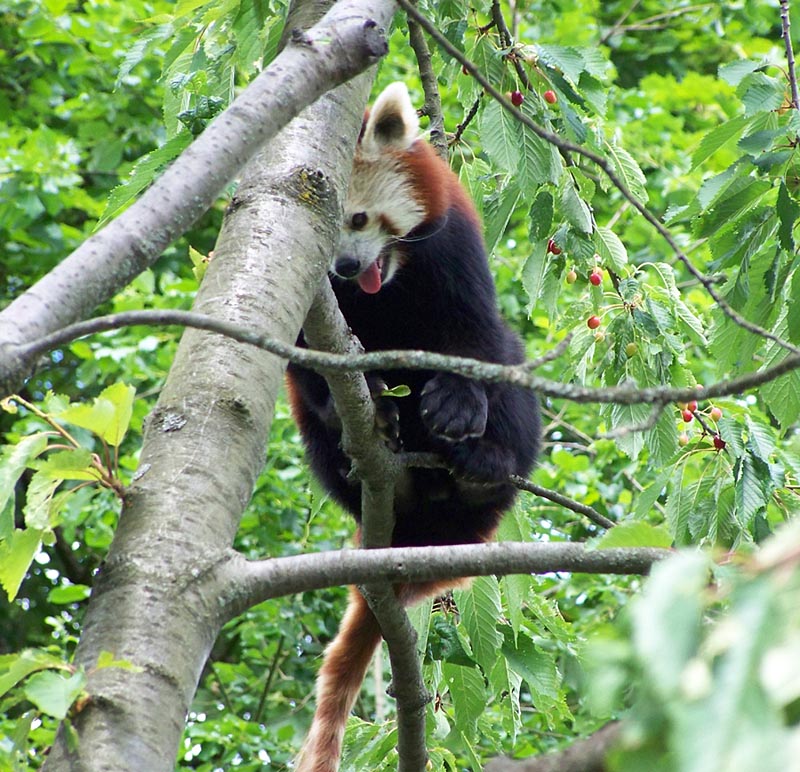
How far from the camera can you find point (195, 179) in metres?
1.61

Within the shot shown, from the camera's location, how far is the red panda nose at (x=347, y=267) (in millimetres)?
3529

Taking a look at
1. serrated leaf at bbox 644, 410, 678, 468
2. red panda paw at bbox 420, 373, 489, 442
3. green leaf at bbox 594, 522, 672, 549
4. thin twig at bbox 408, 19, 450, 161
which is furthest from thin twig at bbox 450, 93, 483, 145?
green leaf at bbox 594, 522, 672, 549

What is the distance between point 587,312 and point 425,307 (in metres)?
0.57

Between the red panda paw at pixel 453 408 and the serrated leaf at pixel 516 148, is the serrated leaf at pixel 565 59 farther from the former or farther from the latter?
the red panda paw at pixel 453 408

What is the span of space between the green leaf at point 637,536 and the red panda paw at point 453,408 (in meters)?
1.59

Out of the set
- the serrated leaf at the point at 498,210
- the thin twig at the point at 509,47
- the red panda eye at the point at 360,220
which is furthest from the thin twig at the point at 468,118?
the red panda eye at the point at 360,220

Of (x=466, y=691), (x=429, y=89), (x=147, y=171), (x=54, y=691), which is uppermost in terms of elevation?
(x=429, y=89)

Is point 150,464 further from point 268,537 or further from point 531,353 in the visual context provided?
point 531,353

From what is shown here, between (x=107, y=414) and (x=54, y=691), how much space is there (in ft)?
1.71

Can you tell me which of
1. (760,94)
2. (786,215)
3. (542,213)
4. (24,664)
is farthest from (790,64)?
(24,664)

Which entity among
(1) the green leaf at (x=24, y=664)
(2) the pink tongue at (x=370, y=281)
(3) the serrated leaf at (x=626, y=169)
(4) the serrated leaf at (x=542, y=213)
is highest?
(3) the serrated leaf at (x=626, y=169)

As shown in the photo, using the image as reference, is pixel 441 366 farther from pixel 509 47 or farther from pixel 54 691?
pixel 509 47

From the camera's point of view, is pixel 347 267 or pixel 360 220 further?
pixel 360 220

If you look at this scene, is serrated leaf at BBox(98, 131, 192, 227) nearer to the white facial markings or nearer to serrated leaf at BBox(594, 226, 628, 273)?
the white facial markings
